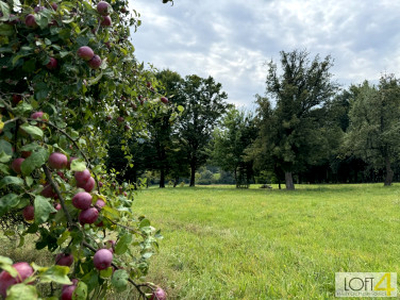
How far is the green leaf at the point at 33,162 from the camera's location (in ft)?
2.42

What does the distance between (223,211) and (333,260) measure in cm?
479

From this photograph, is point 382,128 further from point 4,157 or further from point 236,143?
point 4,157

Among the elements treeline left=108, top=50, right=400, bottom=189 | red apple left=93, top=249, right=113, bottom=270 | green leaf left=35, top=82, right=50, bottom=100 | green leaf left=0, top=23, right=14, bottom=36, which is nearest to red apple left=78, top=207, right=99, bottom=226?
red apple left=93, top=249, right=113, bottom=270

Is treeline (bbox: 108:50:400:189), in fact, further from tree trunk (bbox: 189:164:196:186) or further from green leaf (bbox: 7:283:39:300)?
green leaf (bbox: 7:283:39:300)

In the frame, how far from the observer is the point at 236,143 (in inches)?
898

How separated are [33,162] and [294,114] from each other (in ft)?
60.5

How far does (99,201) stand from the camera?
96 centimetres

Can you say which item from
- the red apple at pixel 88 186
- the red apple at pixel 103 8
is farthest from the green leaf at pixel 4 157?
the red apple at pixel 103 8

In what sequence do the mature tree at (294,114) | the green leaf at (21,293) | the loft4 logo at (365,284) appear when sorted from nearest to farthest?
the green leaf at (21,293), the loft4 logo at (365,284), the mature tree at (294,114)

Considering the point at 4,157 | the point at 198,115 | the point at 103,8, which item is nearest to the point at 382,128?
the point at 198,115

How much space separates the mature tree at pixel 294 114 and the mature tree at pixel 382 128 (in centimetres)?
396

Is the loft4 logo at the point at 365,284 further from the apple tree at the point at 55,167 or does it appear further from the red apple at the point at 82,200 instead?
the red apple at the point at 82,200

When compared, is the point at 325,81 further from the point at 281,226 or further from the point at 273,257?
the point at 273,257

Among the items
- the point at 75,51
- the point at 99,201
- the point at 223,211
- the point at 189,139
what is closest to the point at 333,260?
the point at 99,201
